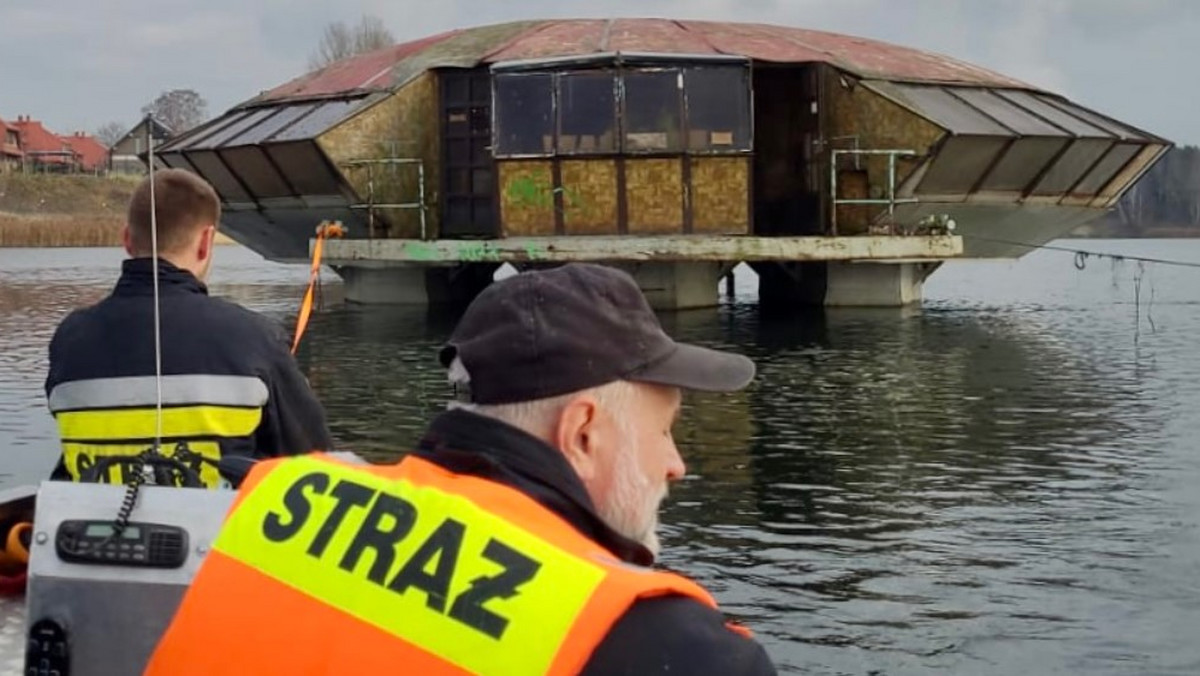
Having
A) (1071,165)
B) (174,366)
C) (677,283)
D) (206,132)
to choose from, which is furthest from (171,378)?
(206,132)

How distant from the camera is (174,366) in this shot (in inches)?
168

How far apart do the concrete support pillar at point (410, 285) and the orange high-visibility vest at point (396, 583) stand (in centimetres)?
2570

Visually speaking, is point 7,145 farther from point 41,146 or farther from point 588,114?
point 588,114

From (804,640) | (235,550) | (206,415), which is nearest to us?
(235,550)

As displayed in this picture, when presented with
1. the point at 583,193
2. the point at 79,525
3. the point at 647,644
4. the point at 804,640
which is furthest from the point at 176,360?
the point at 583,193

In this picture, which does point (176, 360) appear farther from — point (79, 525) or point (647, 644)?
point (647, 644)

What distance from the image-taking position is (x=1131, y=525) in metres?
8.85

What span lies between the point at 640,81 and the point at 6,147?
116806 mm

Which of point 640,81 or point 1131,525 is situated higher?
point 640,81

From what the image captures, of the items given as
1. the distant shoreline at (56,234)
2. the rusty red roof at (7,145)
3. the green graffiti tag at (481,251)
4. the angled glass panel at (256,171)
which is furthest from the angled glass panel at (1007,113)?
the rusty red roof at (7,145)

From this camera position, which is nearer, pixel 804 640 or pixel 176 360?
pixel 176 360

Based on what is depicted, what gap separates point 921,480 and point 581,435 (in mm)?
8501

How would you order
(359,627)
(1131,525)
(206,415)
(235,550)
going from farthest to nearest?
(1131,525) < (206,415) < (235,550) < (359,627)

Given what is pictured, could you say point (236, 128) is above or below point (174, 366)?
above
